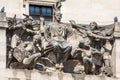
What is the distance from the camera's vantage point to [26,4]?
40312 millimetres

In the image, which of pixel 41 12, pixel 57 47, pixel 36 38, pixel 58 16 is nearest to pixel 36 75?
pixel 57 47

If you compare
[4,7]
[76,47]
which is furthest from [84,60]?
[4,7]

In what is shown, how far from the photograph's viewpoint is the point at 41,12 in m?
40.5

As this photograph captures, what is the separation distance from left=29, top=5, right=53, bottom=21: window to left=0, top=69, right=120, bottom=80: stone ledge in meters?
2.29

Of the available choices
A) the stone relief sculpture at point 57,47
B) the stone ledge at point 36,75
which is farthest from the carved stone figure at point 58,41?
the stone ledge at point 36,75

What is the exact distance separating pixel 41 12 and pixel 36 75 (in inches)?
101

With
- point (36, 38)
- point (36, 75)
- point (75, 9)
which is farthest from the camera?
point (75, 9)

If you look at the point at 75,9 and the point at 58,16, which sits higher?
the point at 75,9

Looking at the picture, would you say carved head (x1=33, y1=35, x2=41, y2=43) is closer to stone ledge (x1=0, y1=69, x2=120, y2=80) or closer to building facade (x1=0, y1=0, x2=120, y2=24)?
stone ledge (x1=0, y1=69, x2=120, y2=80)

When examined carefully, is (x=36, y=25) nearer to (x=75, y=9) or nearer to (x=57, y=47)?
(x=57, y=47)

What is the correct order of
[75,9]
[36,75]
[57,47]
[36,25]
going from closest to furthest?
[36,75], [57,47], [36,25], [75,9]

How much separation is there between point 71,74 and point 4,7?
3019mm

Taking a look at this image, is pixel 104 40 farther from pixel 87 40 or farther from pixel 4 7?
pixel 4 7

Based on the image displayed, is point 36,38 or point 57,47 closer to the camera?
point 57,47
